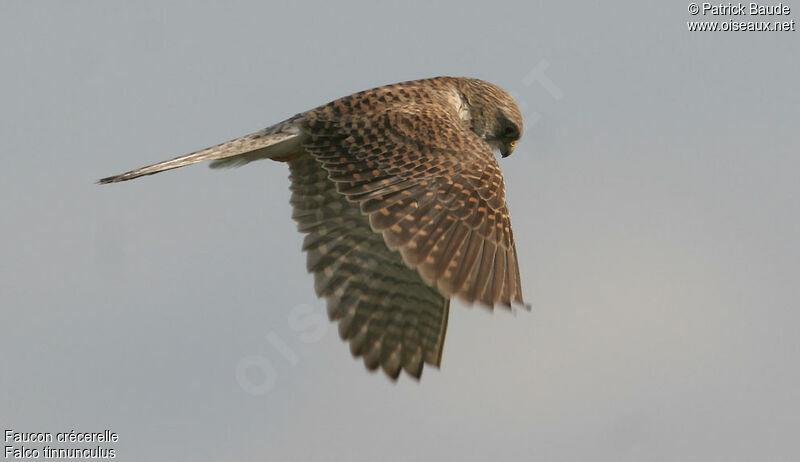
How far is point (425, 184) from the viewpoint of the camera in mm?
11695

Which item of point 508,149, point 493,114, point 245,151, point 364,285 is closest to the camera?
point 245,151

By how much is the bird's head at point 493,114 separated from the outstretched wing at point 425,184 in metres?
1.15

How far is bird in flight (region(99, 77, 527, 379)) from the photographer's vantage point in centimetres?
1124

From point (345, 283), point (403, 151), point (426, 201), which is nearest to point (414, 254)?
point (426, 201)

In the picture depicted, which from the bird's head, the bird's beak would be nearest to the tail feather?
the bird's head

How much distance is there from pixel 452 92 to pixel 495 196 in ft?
8.75

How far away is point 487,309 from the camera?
10.8 metres

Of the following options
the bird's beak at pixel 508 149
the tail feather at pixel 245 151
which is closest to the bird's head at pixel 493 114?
the bird's beak at pixel 508 149

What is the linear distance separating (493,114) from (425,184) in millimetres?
2903

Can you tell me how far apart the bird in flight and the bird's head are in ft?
0.04

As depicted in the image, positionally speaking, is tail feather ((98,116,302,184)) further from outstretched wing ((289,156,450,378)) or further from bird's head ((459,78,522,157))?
bird's head ((459,78,522,157))

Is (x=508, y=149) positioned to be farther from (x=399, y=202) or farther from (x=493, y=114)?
(x=399, y=202)

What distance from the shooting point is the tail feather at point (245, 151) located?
12.3 meters

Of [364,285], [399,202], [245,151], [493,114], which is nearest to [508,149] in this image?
[493,114]
